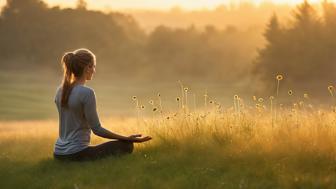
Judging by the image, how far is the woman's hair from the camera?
852 centimetres

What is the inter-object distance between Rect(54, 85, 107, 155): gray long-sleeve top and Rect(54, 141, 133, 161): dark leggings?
0.07m

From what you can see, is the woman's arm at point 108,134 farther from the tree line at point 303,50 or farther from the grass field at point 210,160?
the tree line at point 303,50

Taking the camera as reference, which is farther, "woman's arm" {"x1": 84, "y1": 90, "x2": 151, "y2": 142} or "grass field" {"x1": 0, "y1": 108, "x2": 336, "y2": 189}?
"woman's arm" {"x1": 84, "y1": 90, "x2": 151, "y2": 142}

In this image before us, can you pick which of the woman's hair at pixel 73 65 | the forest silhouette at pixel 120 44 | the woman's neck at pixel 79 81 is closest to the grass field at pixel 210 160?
the woman's hair at pixel 73 65

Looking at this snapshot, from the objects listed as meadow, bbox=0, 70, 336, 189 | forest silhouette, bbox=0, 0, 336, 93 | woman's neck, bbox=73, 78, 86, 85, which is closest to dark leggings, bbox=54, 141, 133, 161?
meadow, bbox=0, 70, 336, 189

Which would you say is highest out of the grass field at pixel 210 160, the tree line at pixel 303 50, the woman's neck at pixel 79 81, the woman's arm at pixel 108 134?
the tree line at pixel 303 50

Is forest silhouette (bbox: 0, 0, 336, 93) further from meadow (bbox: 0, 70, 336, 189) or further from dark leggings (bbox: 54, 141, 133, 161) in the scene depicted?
dark leggings (bbox: 54, 141, 133, 161)

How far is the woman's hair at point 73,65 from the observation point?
8.52 m

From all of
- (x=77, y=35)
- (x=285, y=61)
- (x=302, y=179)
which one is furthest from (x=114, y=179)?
(x=77, y=35)

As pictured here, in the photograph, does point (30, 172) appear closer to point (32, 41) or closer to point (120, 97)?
point (120, 97)

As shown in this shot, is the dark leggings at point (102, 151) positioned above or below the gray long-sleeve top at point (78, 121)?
below

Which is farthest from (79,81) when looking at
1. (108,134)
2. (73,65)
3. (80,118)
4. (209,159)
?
(209,159)

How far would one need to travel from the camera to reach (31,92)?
40.9 metres

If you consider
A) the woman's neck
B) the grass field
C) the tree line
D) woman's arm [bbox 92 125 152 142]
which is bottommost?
the grass field
